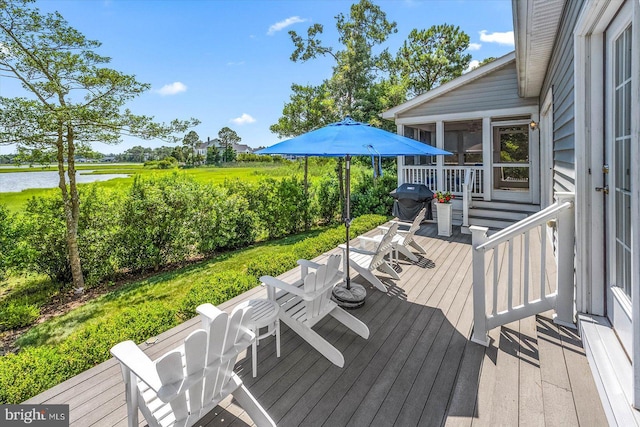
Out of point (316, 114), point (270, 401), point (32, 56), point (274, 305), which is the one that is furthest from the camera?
point (316, 114)

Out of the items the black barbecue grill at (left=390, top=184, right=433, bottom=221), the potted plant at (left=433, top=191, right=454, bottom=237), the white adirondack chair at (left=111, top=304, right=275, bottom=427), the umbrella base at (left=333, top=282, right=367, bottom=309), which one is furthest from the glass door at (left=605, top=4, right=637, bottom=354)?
the black barbecue grill at (left=390, top=184, right=433, bottom=221)

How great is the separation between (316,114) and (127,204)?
7.97m

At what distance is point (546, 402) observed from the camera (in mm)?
2123

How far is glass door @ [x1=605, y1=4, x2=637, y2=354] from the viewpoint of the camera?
80.0 inches

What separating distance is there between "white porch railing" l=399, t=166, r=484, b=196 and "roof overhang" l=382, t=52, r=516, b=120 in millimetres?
1775

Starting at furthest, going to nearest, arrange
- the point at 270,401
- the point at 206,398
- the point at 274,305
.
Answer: the point at 274,305 < the point at 270,401 < the point at 206,398

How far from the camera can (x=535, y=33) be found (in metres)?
4.31

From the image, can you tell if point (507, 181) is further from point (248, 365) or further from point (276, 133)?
point (248, 365)

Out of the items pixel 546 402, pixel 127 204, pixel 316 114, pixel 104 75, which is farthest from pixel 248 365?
pixel 316 114

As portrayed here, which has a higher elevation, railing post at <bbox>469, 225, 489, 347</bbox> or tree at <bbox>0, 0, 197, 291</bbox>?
tree at <bbox>0, 0, 197, 291</bbox>

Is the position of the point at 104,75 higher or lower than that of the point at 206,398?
higher

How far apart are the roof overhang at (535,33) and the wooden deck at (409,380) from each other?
3522 mm

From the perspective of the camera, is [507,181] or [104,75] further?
[507,181]

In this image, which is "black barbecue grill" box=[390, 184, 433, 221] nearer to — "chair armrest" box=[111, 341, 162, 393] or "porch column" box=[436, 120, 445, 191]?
"porch column" box=[436, 120, 445, 191]
